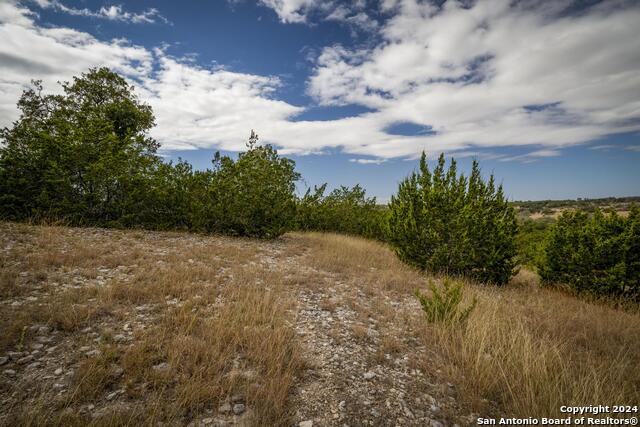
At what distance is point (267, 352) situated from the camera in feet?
12.2

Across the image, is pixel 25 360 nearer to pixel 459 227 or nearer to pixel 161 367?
pixel 161 367

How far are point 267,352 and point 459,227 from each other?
287 inches

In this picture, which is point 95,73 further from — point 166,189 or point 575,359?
point 575,359

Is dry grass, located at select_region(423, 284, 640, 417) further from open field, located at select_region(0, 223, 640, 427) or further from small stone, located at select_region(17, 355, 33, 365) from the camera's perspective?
small stone, located at select_region(17, 355, 33, 365)

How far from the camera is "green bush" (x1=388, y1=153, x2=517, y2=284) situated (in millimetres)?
8688

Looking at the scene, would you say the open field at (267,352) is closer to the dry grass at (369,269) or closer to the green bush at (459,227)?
the dry grass at (369,269)

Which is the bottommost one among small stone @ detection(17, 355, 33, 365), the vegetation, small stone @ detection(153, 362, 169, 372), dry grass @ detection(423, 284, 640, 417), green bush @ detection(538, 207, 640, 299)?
dry grass @ detection(423, 284, 640, 417)

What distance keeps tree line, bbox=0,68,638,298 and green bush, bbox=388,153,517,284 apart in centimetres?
3

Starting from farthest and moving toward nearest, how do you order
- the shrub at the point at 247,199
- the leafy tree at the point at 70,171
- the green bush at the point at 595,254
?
the shrub at the point at 247,199 → the leafy tree at the point at 70,171 → the green bush at the point at 595,254

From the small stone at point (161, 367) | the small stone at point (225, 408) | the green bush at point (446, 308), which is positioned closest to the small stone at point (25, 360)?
the small stone at point (161, 367)

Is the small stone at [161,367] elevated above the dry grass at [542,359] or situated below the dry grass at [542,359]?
above

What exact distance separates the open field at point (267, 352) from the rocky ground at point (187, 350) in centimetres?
2

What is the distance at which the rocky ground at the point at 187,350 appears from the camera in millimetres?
2812

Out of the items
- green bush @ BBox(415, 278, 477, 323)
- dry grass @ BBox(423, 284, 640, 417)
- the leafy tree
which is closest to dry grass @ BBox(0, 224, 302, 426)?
dry grass @ BBox(423, 284, 640, 417)
